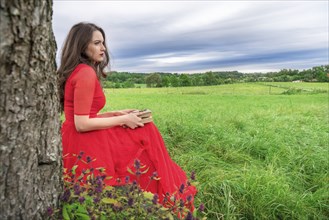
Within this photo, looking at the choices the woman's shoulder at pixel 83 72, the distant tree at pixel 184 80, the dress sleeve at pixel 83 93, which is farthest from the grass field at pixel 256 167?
the distant tree at pixel 184 80

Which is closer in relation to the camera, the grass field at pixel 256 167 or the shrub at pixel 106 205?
the shrub at pixel 106 205

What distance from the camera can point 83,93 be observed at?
2477mm

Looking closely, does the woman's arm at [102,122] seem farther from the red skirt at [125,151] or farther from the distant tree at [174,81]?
the distant tree at [174,81]

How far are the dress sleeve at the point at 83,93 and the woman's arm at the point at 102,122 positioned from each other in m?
0.05

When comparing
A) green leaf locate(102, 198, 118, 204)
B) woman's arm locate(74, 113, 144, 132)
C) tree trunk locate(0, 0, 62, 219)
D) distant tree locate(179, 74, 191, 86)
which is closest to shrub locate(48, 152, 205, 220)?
green leaf locate(102, 198, 118, 204)

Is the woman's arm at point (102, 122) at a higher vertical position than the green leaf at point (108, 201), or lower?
higher

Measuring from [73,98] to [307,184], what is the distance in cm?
296

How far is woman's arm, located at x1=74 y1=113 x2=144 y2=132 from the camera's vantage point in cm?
250

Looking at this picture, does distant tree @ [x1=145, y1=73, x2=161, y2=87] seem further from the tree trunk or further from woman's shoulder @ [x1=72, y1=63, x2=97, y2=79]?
the tree trunk

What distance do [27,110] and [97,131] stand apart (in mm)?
1017

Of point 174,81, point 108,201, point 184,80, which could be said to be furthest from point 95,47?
point 184,80

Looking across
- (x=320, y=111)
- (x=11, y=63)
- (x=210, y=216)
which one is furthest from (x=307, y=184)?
(x=320, y=111)

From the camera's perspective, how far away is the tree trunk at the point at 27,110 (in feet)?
4.82

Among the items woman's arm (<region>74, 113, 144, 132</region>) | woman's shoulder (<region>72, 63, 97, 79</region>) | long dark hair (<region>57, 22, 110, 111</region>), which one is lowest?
woman's arm (<region>74, 113, 144, 132</region>)
